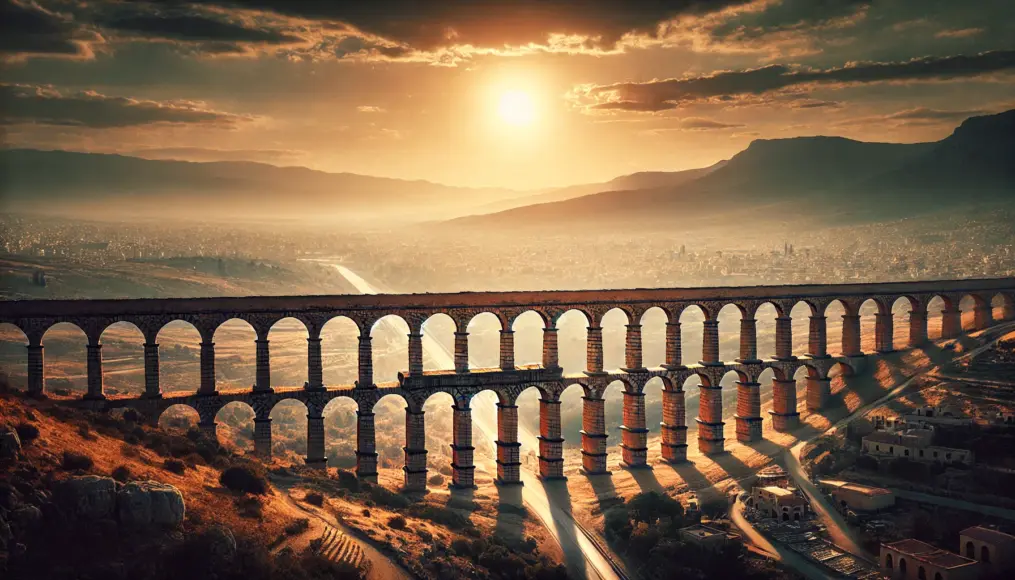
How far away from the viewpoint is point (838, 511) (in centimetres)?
6762

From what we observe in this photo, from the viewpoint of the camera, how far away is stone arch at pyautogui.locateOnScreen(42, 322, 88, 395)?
9881 centimetres

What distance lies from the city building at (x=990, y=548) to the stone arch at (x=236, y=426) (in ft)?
170

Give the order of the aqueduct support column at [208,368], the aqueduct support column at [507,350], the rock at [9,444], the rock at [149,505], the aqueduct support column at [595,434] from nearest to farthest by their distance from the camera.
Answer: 1. the rock at [9,444]
2. the rock at [149,505]
3. the aqueduct support column at [208,368]
4. the aqueduct support column at [507,350]
5. the aqueduct support column at [595,434]

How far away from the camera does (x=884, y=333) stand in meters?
93.1

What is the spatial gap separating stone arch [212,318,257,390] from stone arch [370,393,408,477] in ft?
50.3

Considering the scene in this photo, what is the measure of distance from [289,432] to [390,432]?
1271 centimetres

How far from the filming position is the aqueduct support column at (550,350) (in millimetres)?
75062

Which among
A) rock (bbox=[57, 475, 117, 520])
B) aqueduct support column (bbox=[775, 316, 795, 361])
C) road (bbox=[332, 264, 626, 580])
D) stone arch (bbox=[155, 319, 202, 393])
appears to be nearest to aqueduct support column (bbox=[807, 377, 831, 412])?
aqueduct support column (bbox=[775, 316, 795, 361])

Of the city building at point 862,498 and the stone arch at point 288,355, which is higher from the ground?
the stone arch at point 288,355

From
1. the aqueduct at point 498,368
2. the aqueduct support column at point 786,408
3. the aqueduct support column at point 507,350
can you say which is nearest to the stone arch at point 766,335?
the aqueduct support column at point 786,408

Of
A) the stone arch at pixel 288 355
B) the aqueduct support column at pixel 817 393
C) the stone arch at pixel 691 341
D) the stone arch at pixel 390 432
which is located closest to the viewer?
the aqueduct support column at pixel 817 393

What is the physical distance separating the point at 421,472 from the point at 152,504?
26.2 metres

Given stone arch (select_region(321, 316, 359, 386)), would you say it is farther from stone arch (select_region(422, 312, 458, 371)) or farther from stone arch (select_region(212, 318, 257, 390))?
stone arch (select_region(422, 312, 458, 371))

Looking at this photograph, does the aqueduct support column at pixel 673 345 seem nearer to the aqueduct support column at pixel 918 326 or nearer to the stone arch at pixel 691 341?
the aqueduct support column at pixel 918 326
